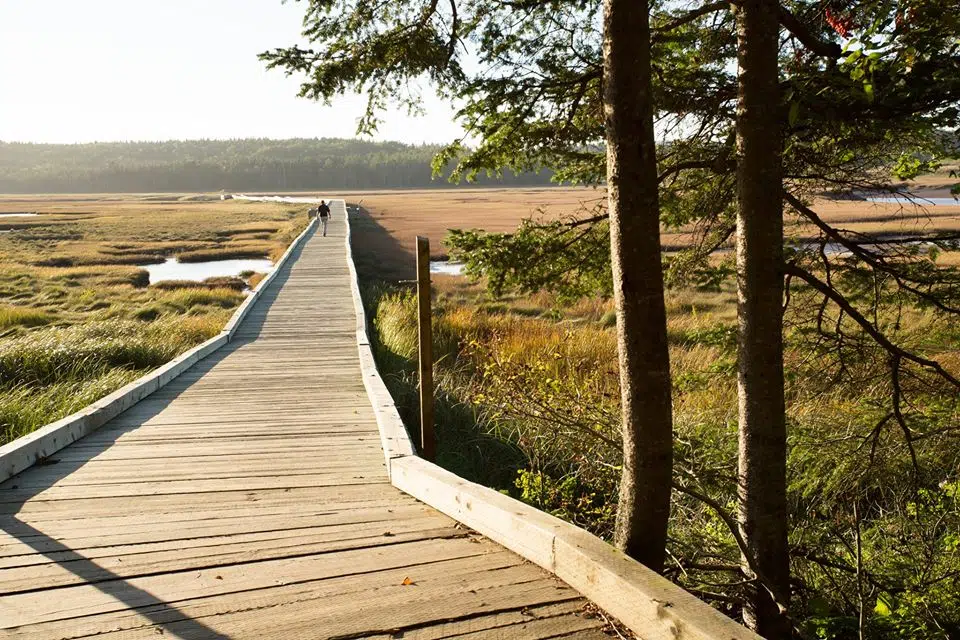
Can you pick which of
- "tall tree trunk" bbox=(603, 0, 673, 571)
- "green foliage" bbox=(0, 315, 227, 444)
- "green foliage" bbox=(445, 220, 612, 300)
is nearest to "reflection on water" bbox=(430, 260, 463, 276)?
"green foliage" bbox=(0, 315, 227, 444)

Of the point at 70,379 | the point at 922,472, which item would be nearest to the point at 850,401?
the point at 922,472

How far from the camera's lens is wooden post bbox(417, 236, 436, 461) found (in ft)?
18.5

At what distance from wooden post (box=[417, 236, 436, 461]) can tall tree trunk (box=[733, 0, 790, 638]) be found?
8.23 feet

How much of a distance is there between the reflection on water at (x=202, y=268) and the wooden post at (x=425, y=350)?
2062 cm

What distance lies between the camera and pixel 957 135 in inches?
143

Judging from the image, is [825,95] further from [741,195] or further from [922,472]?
[922,472]

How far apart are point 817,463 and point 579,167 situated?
259cm

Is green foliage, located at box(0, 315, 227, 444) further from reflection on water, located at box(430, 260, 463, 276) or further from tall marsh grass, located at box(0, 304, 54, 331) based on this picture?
reflection on water, located at box(430, 260, 463, 276)

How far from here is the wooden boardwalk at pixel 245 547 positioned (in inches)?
106

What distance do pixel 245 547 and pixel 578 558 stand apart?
5.04ft

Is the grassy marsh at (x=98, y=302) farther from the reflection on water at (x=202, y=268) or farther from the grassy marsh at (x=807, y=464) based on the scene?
the grassy marsh at (x=807, y=464)

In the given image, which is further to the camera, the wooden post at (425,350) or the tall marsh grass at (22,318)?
the tall marsh grass at (22,318)

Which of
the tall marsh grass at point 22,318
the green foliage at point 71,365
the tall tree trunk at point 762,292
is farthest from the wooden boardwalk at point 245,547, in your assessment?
the tall marsh grass at point 22,318

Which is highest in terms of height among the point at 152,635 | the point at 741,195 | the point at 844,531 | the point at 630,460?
the point at 741,195
